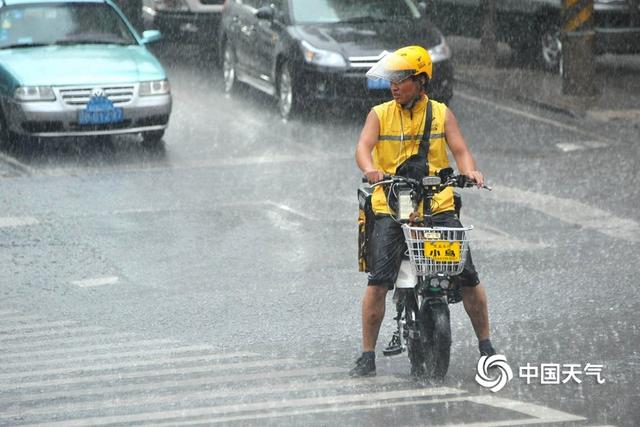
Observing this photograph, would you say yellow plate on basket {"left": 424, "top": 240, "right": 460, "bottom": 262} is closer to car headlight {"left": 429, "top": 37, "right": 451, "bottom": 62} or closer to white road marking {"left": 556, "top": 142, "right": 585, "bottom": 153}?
white road marking {"left": 556, "top": 142, "right": 585, "bottom": 153}

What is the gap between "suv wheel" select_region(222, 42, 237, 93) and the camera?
20984mm

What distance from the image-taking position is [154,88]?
16891mm

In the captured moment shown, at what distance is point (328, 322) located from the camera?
9.78m

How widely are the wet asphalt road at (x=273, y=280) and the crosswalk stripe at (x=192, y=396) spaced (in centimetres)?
2

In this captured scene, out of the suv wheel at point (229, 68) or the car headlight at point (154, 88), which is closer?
the car headlight at point (154, 88)

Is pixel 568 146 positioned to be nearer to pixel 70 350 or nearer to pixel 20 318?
pixel 20 318

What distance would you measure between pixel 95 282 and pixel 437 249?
3966 millimetres

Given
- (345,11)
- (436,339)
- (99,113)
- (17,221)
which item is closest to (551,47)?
(345,11)

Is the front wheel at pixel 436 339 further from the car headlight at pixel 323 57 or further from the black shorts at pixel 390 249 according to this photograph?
the car headlight at pixel 323 57

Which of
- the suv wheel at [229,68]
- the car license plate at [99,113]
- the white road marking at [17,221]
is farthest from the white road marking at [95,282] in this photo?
the suv wheel at [229,68]

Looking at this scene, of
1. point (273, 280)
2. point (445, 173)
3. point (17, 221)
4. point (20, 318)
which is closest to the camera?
point (445, 173)

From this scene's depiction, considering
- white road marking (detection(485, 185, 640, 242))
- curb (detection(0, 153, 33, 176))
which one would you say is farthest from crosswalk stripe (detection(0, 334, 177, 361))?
curb (detection(0, 153, 33, 176))

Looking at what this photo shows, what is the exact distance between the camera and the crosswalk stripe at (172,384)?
803 centimetres

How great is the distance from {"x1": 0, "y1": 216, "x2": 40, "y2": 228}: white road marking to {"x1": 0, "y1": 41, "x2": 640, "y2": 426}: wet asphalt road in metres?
0.03
